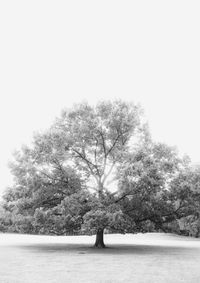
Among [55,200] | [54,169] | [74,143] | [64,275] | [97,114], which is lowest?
[64,275]

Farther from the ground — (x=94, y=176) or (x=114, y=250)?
(x=94, y=176)

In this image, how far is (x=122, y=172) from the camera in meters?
30.2

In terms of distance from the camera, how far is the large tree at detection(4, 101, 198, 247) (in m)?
30.6

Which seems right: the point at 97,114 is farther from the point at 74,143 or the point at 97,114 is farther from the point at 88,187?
the point at 88,187

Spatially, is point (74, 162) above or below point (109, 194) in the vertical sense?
above

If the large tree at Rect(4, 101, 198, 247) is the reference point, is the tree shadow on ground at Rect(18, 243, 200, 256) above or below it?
below

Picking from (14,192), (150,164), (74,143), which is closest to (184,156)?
(150,164)

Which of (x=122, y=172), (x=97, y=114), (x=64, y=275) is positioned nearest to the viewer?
(x=64, y=275)

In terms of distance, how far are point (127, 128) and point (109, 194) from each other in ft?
20.7

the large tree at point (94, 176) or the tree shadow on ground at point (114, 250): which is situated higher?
the large tree at point (94, 176)

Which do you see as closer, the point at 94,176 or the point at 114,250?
the point at 114,250

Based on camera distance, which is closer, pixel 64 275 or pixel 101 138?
pixel 64 275

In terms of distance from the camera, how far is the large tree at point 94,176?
30.6 m

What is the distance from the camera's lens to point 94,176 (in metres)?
35.9
